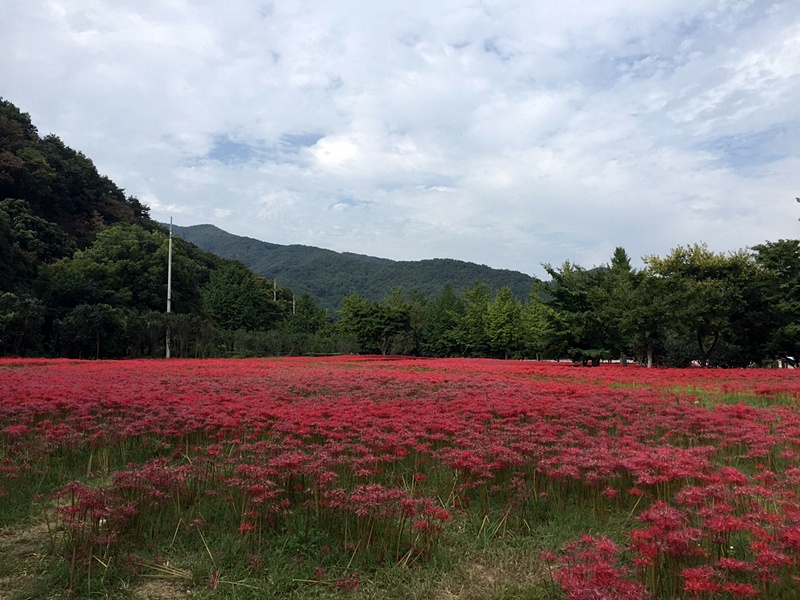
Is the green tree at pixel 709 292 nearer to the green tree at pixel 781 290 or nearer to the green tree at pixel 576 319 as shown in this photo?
the green tree at pixel 781 290

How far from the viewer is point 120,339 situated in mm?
30156

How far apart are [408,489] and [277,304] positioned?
61.5 meters

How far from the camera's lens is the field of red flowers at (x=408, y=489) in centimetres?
309

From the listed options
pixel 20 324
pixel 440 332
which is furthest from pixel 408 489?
pixel 440 332

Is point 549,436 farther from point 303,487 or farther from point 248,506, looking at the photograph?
point 248,506

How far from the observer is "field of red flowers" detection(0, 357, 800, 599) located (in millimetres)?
3094

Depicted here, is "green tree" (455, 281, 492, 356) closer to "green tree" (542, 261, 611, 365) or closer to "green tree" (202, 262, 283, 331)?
"green tree" (542, 261, 611, 365)

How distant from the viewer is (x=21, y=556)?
3.72 m

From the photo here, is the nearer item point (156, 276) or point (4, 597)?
point (4, 597)

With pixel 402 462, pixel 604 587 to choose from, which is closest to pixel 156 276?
pixel 402 462

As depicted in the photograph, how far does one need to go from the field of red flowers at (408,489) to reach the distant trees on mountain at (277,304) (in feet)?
59.5

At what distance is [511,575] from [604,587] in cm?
118

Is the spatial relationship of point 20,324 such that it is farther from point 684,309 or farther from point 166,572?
point 684,309

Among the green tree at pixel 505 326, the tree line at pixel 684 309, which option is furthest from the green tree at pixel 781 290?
the green tree at pixel 505 326
